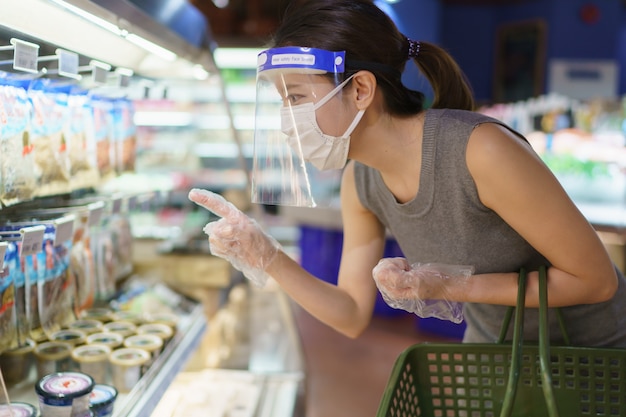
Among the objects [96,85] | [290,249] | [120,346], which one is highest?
[96,85]

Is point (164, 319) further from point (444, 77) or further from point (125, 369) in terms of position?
point (444, 77)

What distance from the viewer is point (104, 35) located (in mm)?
1803

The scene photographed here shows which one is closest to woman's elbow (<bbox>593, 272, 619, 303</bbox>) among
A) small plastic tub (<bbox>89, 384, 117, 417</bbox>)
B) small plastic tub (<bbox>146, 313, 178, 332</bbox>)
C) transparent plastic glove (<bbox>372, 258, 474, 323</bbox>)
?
transparent plastic glove (<bbox>372, 258, 474, 323</bbox>)

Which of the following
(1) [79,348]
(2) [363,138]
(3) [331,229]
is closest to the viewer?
(2) [363,138]

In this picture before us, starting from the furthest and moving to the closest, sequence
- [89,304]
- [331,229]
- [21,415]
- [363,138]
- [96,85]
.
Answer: [331,229]
[89,304]
[96,85]
[363,138]
[21,415]

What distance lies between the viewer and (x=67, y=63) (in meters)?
1.50

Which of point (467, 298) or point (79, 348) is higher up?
point (467, 298)

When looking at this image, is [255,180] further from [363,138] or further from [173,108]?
[173,108]

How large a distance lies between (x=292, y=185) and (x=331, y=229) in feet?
13.5

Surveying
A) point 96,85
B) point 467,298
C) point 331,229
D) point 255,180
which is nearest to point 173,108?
point 331,229

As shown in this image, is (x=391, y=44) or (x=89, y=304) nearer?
(x=391, y=44)

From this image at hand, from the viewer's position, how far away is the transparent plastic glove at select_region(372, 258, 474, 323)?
1.27 m

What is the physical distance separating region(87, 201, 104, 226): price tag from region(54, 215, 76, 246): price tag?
→ 144 millimetres

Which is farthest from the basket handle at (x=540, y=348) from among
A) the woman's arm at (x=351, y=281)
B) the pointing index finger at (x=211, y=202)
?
the pointing index finger at (x=211, y=202)
